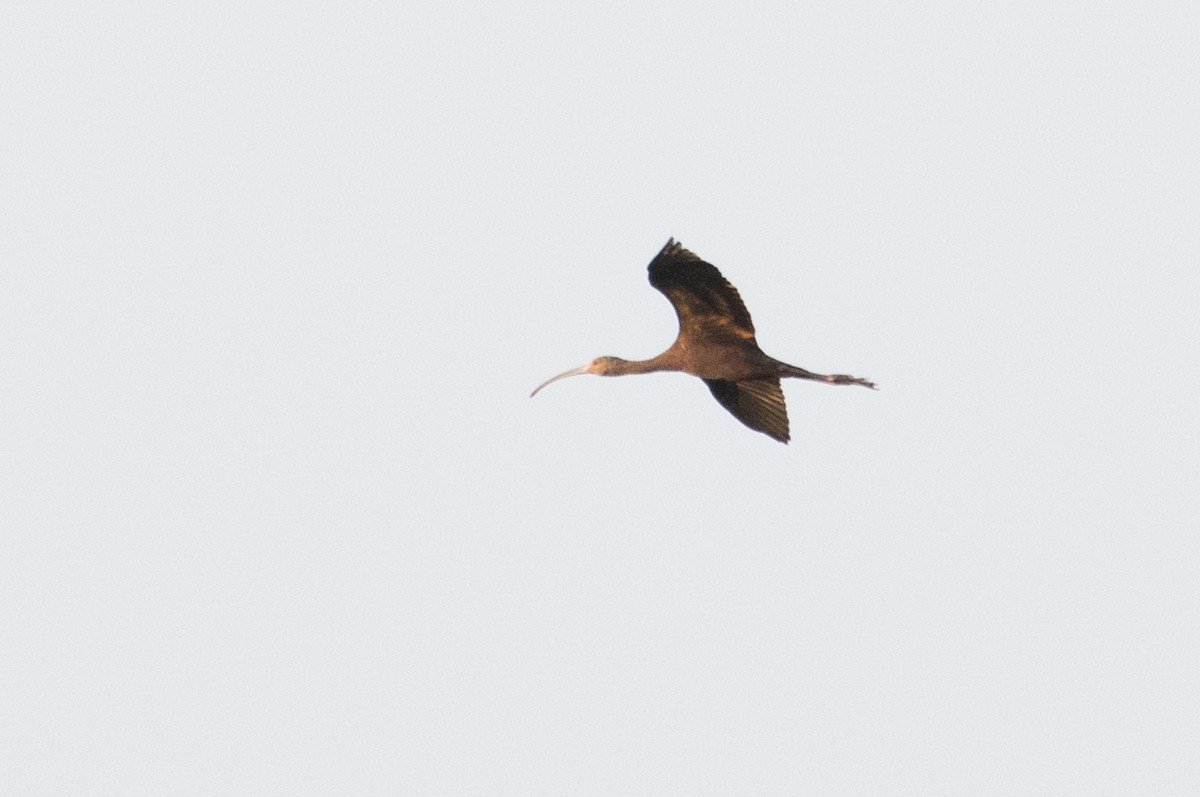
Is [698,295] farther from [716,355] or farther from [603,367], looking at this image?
[603,367]

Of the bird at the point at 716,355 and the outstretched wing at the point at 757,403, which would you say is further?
the outstretched wing at the point at 757,403

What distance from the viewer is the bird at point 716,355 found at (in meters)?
28.4

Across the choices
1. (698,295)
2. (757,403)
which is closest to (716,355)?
(698,295)

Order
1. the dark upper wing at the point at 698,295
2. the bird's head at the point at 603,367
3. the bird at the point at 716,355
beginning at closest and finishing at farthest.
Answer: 1. the dark upper wing at the point at 698,295
2. the bird at the point at 716,355
3. the bird's head at the point at 603,367

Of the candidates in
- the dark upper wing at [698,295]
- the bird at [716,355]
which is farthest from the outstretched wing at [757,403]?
the dark upper wing at [698,295]

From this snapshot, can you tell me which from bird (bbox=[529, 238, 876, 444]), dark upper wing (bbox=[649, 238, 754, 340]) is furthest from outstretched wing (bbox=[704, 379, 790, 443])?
dark upper wing (bbox=[649, 238, 754, 340])

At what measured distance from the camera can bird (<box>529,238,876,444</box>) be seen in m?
28.4

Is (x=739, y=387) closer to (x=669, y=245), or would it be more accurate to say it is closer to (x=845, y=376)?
(x=845, y=376)

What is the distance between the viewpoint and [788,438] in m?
31.0

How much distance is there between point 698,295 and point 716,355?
111cm

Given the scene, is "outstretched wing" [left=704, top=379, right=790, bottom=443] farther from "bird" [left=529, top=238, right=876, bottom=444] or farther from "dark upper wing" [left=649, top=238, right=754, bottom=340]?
"dark upper wing" [left=649, top=238, right=754, bottom=340]

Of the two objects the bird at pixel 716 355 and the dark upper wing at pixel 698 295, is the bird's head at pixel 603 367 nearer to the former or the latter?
the bird at pixel 716 355

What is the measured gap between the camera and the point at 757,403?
31.2 metres

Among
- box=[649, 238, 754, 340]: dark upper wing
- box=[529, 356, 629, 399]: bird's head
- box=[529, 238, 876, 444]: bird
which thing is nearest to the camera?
box=[649, 238, 754, 340]: dark upper wing
